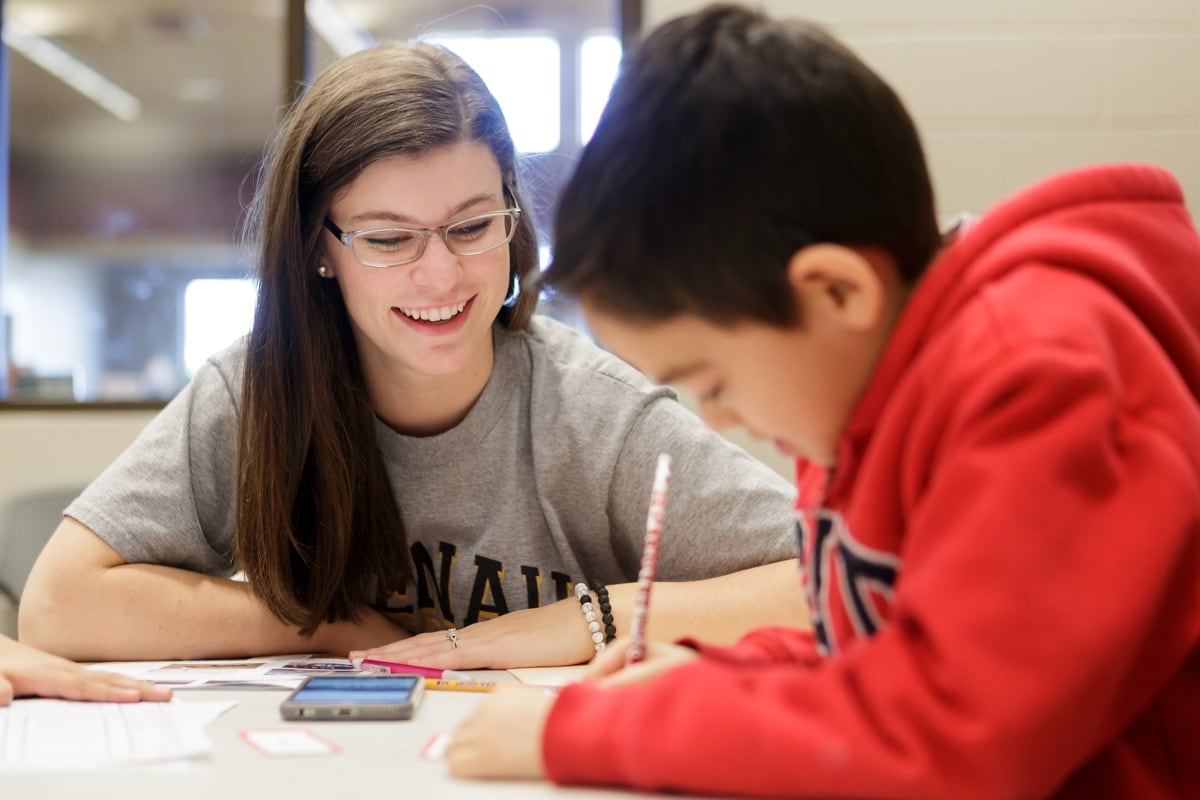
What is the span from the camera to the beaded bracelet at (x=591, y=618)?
133cm

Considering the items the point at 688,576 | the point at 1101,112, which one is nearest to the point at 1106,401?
the point at 688,576

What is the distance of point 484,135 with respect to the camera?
149 centimetres

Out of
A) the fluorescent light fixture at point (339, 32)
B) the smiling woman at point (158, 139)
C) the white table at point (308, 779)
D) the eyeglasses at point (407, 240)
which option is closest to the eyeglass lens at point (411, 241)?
the eyeglasses at point (407, 240)

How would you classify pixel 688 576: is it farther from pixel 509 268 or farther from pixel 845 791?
pixel 845 791

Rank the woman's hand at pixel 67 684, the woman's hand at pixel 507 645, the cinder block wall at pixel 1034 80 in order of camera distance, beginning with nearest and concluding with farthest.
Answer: the woman's hand at pixel 67 684, the woman's hand at pixel 507 645, the cinder block wall at pixel 1034 80

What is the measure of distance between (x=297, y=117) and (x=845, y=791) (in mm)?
1134

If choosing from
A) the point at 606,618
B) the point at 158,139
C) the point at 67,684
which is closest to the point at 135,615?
the point at 67,684

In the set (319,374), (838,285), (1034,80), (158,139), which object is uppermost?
(1034,80)

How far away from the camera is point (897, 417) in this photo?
70 centimetres

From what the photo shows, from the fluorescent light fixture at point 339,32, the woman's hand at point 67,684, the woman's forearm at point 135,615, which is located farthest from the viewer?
the fluorescent light fixture at point 339,32

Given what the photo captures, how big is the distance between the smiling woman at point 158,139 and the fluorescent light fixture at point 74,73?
2 cm

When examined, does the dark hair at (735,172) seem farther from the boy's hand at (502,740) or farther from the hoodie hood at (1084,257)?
the boy's hand at (502,740)

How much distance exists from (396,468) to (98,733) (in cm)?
64

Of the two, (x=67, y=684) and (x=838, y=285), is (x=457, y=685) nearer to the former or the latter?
(x=67, y=684)
